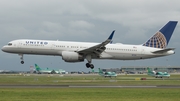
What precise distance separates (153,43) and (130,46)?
17.7 ft

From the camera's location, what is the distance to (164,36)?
61.8 meters

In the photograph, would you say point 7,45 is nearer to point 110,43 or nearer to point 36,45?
point 36,45

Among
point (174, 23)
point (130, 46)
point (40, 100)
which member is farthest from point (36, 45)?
point (40, 100)

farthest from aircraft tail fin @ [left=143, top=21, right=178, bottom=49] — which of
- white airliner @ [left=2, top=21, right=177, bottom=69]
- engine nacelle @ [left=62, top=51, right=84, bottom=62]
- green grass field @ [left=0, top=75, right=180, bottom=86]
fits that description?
engine nacelle @ [left=62, top=51, right=84, bottom=62]

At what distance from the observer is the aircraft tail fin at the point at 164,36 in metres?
60.6

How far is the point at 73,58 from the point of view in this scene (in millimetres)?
54312

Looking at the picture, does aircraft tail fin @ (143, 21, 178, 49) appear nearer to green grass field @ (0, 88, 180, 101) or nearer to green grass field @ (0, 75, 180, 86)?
green grass field @ (0, 75, 180, 86)

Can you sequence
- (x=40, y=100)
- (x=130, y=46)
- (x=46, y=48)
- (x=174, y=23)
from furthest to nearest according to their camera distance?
(x=174, y=23) → (x=130, y=46) → (x=46, y=48) → (x=40, y=100)

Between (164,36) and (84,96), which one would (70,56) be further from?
(84,96)

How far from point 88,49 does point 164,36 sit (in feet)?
53.2

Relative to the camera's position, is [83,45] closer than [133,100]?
No

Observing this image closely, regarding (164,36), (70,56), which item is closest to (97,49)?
(70,56)

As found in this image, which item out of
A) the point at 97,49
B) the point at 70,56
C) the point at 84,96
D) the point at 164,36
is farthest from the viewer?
the point at 164,36

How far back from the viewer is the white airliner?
5359 centimetres
